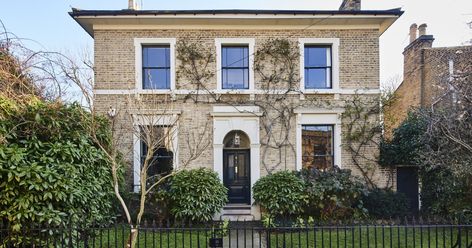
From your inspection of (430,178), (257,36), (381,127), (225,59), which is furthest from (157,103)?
(430,178)

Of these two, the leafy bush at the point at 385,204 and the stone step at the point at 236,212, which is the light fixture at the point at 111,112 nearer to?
the stone step at the point at 236,212

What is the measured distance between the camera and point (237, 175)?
11.8 m

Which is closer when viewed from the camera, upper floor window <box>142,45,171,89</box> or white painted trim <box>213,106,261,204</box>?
white painted trim <box>213,106,261,204</box>

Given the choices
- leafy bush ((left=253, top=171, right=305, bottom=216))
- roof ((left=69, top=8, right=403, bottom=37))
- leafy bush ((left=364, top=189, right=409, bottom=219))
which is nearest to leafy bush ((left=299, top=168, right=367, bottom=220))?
leafy bush ((left=253, top=171, right=305, bottom=216))

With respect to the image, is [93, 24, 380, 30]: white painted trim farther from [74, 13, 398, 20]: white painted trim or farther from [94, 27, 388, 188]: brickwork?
[74, 13, 398, 20]: white painted trim

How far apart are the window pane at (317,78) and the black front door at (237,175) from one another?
3.67 m

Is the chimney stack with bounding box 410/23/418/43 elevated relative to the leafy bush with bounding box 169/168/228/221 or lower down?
elevated

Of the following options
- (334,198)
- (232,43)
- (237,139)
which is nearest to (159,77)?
(232,43)

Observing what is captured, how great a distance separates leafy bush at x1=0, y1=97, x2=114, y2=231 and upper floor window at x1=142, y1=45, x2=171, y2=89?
4419 mm

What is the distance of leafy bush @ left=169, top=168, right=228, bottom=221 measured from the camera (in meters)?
9.55

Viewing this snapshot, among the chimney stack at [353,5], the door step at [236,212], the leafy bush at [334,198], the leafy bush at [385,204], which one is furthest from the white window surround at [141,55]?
the leafy bush at [385,204]

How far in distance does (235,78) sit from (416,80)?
10780 mm

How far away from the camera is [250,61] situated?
11.6m

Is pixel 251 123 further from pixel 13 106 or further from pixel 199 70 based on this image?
pixel 13 106
